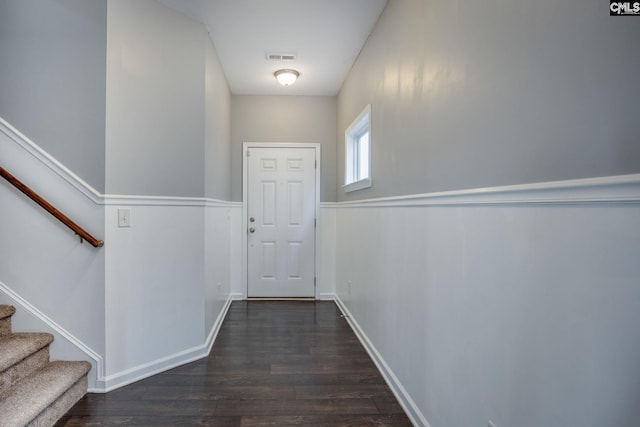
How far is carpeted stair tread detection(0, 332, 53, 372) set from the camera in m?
1.78

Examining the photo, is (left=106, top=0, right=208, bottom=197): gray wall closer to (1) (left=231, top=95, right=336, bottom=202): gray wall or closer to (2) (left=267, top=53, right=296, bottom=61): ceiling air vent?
(2) (left=267, top=53, right=296, bottom=61): ceiling air vent

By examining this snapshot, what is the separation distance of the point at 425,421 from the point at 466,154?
130 centimetres

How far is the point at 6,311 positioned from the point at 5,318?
0.14ft

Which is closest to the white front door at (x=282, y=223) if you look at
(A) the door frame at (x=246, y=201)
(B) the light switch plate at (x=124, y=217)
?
(A) the door frame at (x=246, y=201)

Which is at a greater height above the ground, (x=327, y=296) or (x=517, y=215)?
(x=517, y=215)

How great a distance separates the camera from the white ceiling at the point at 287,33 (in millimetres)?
2469

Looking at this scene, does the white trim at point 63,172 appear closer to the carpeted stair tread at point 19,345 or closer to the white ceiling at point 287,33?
the carpeted stair tread at point 19,345

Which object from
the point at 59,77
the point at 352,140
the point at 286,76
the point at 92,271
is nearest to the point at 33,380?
the point at 92,271

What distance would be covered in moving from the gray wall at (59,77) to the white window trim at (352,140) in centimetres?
186

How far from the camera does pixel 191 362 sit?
255 centimetres

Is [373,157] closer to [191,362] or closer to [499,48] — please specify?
[499,48]

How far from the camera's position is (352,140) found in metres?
3.83

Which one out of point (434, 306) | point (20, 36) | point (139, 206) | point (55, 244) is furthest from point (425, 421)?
point (20, 36)

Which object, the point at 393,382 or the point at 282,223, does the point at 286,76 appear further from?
the point at 393,382
